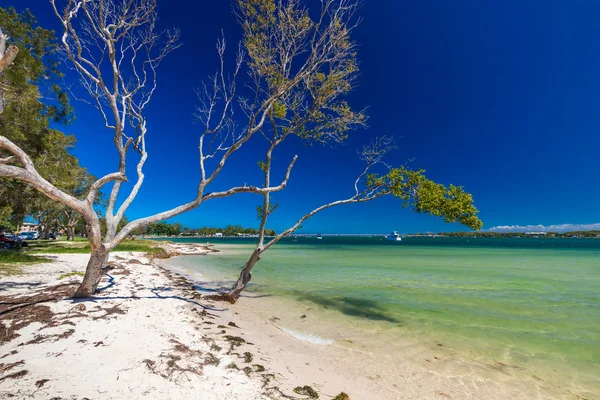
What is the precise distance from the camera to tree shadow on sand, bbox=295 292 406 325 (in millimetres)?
9023

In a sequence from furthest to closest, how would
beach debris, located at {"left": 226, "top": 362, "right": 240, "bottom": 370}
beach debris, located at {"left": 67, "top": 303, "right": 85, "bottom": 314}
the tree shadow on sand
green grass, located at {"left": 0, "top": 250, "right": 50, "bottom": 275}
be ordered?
green grass, located at {"left": 0, "top": 250, "right": 50, "bottom": 275}
the tree shadow on sand
beach debris, located at {"left": 67, "top": 303, "right": 85, "bottom": 314}
beach debris, located at {"left": 226, "top": 362, "right": 240, "bottom": 370}

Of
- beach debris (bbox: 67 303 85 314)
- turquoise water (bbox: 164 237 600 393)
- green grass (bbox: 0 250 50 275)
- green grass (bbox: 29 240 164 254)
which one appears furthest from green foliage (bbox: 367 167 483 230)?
green grass (bbox: 29 240 164 254)

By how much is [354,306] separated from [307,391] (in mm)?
6582

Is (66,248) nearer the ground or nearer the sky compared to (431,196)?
nearer the ground

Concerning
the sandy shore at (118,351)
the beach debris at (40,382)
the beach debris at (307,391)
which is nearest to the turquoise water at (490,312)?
the beach debris at (307,391)

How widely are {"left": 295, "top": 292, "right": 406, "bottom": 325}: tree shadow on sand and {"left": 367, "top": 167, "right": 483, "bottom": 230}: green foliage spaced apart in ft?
12.2

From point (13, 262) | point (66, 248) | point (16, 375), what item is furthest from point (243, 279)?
point (66, 248)

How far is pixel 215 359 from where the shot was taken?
16.0 ft

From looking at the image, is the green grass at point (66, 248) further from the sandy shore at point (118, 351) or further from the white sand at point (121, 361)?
the white sand at point (121, 361)

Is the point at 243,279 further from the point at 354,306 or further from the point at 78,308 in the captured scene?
the point at 78,308

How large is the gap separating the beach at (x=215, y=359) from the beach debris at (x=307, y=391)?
0.03 m

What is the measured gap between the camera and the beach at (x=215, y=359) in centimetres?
380

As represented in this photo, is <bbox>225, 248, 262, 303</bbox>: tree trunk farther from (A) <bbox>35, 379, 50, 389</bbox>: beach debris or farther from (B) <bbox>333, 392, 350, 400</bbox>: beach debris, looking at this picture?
(A) <bbox>35, 379, 50, 389</bbox>: beach debris

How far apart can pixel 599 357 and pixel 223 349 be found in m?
8.50
